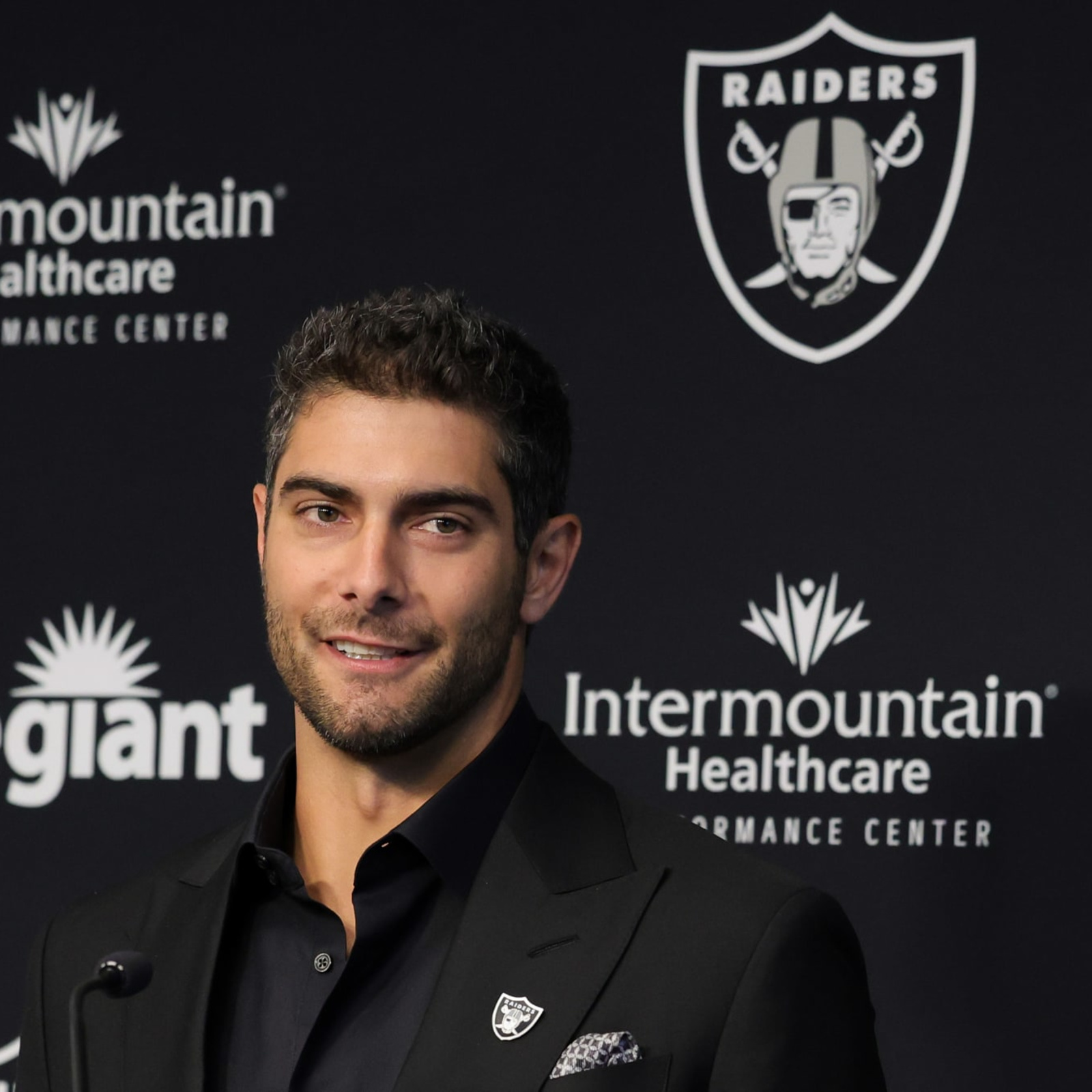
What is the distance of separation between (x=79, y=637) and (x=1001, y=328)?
1563mm

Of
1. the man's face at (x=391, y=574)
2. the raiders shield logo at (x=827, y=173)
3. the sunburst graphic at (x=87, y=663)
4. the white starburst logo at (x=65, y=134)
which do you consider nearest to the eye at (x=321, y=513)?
the man's face at (x=391, y=574)

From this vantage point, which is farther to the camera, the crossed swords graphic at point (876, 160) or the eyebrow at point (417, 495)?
the crossed swords graphic at point (876, 160)

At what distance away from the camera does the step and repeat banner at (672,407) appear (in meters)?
2.69

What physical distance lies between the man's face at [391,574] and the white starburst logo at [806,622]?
728 mm

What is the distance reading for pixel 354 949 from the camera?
2055 mm

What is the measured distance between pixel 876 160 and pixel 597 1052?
1469 mm

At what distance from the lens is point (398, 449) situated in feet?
6.98

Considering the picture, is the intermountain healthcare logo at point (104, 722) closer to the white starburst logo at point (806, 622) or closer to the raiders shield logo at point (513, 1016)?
the white starburst logo at point (806, 622)

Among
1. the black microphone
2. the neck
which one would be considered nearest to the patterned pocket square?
the neck

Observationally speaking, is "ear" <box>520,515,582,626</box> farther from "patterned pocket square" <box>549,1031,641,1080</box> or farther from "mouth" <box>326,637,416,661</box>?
"patterned pocket square" <box>549,1031,641,1080</box>

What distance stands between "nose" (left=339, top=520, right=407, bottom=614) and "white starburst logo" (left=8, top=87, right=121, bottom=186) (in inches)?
59.5

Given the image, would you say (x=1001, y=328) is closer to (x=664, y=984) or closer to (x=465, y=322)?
(x=465, y=322)

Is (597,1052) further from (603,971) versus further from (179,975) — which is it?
(179,975)

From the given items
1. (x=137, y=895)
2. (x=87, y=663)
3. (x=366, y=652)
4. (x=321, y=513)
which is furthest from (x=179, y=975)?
(x=87, y=663)
